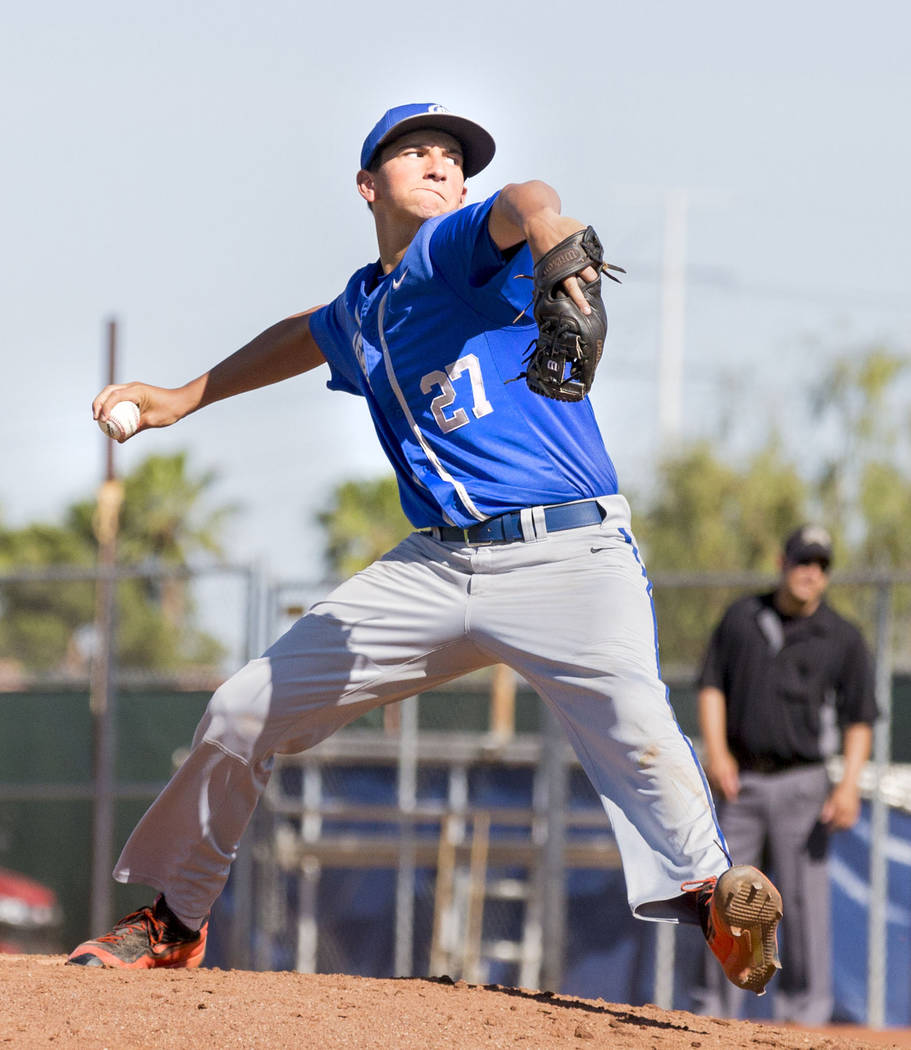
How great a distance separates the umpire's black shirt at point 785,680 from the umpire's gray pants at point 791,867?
0.14 m

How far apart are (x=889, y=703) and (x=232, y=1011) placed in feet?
19.4

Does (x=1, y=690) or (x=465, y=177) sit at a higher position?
(x=465, y=177)

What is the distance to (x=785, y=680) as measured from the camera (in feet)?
24.8

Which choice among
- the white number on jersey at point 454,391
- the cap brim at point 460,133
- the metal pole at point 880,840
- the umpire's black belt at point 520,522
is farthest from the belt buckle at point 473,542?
the metal pole at point 880,840

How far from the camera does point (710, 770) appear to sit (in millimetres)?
7680

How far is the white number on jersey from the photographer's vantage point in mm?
4145

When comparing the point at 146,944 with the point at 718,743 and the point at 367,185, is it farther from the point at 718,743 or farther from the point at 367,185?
the point at 718,743

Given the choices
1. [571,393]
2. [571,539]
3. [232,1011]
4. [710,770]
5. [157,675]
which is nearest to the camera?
[571,393]

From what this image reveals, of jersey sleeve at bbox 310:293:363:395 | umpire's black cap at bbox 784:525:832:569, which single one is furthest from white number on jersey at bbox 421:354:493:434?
umpire's black cap at bbox 784:525:832:569

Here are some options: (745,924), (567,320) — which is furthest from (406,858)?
(567,320)

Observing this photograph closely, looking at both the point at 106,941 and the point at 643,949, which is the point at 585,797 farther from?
the point at 106,941

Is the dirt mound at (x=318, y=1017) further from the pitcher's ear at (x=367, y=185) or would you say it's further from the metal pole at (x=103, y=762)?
the metal pole at (x=103, y=762)

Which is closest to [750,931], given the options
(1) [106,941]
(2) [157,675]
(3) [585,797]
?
(1) [106,941]

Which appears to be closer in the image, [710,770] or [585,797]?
[710,770]
